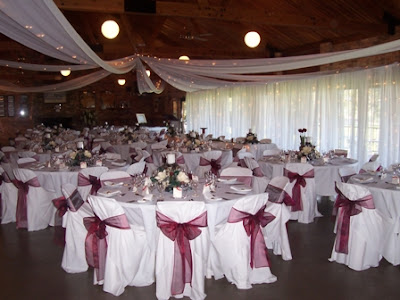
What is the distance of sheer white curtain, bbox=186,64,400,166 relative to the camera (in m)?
8.02

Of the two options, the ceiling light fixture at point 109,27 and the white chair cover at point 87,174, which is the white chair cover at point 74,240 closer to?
the white chair cover at point 87,174

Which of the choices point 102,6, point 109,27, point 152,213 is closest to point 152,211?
point 152,213

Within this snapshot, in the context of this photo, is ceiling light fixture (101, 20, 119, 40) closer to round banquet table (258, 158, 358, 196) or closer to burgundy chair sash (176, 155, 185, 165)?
burgundy chair sash (176, 155, 185, 165)

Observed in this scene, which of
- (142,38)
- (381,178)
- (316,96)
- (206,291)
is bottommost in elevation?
(206,291)

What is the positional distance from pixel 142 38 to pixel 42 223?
9.83 meters

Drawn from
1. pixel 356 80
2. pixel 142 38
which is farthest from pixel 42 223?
pixel 142 38

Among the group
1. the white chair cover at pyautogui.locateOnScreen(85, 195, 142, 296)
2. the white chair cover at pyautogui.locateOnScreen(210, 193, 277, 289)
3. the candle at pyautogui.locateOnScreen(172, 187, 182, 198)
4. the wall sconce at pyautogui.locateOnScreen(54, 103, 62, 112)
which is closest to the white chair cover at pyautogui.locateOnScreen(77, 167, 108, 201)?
the white chair cover at pyautogui.locateOnScreen(85, 195, 142, 296)

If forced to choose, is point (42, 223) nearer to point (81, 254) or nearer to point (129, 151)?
point (81, 254)

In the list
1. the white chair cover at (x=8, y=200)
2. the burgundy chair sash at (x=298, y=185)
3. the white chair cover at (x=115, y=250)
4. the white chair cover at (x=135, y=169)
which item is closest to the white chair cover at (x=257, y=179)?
the burgundy chair sash at (x=298, y=185)

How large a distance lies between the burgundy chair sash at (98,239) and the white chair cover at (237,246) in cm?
102

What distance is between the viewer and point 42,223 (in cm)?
591

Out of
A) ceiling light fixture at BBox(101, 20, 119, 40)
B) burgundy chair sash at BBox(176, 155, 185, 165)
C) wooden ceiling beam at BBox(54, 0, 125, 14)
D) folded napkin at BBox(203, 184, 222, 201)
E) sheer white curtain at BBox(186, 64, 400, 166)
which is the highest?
wooden ceiling beam at BBox(54, 0, 125, 14)

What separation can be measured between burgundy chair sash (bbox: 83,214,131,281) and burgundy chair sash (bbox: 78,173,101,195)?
5.04ft

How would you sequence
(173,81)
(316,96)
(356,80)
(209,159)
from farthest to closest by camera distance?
(316,96)
(173,81)
(356,80)
(209,159)
